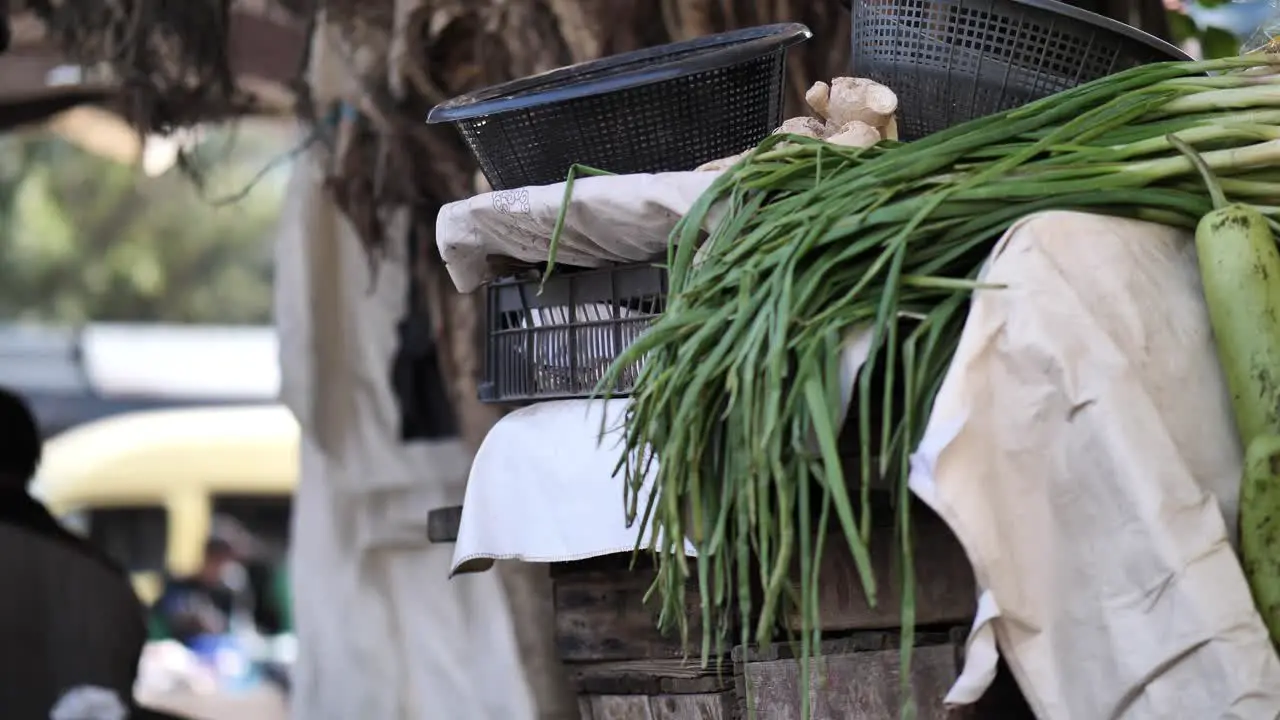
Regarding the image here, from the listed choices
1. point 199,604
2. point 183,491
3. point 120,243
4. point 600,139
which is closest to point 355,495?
point 600,139

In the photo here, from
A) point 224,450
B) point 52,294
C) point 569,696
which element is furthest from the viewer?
point 52,294

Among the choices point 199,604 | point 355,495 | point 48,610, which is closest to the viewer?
point 355,495

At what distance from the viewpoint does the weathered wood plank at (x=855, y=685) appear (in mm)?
1178

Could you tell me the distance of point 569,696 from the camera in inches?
129

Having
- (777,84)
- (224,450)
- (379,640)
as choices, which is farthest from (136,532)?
(777,84)

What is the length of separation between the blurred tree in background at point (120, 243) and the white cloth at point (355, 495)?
29.5 ft

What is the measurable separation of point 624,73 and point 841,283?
1.41ft

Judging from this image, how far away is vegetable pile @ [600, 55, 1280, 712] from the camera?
1120 millimetres

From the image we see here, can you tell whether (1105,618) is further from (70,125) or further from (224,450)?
(224,450)

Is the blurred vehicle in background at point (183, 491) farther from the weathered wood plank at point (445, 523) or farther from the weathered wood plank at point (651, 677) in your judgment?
the weathered wood plank at point (651, 677)

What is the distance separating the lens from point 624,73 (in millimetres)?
1502

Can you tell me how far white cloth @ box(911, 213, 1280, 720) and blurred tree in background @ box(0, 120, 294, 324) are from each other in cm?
1171

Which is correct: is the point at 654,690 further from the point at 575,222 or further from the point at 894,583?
the point at 575,222

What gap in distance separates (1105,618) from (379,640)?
106 inches
